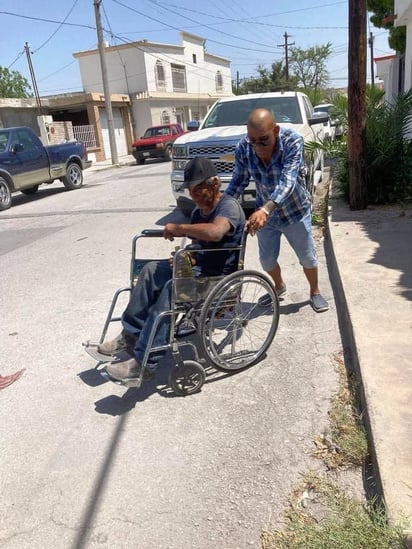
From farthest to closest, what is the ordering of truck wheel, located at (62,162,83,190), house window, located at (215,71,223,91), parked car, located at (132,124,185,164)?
1. house window, located at (215,71,223,91)
2. parked car, located at (132,124,185,164)
3. truck wheel, located at (62,162,83,190)

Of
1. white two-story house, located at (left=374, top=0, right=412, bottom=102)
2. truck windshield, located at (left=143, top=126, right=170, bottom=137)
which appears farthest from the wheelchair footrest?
truck windshield, located at (left=143, top=126, right=170, bottom=137)

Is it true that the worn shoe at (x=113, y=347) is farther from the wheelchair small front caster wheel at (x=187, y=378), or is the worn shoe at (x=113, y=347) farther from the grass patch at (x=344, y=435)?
the grass patch at (x=344, y=435)

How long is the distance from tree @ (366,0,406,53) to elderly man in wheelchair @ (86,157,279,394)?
16239 mm

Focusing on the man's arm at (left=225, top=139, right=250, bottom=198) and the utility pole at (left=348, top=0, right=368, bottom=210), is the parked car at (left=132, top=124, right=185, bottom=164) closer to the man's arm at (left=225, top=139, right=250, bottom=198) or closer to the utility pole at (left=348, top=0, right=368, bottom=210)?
the utility pole at (left=348, top=0, right=368, bottom=210)

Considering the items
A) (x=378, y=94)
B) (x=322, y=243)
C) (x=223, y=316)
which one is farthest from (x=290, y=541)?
(x=378, y=94)

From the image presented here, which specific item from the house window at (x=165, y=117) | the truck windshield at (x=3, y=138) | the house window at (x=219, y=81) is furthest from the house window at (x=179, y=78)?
the truck windshield at (x=3, y=138)

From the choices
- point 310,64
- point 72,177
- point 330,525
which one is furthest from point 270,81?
point 330,525

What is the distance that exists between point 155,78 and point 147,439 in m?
35.9

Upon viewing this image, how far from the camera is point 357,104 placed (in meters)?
6.74

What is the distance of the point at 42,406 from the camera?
10.8 ft

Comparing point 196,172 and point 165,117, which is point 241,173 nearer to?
point 196,172

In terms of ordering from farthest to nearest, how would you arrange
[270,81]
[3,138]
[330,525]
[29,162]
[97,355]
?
1. [270,81]
2. [29,162]
3. [3,138]
4. [97,355]
5. [330,525]

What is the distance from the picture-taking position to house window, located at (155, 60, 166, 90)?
35.5 meters

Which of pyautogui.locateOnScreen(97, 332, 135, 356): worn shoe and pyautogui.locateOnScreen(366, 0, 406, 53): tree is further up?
pyautogui.locateOnScreen(366, 0, 406, 53): tree
